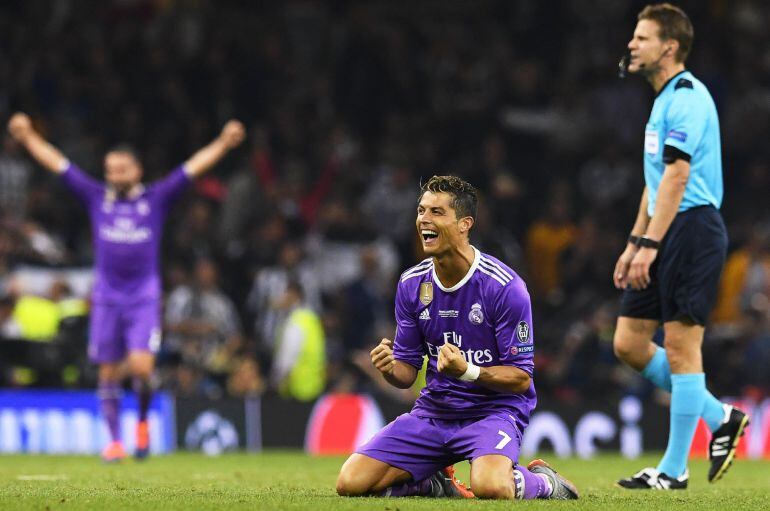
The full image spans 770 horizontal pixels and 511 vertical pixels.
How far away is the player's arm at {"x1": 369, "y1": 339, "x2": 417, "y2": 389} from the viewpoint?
671 centimetres

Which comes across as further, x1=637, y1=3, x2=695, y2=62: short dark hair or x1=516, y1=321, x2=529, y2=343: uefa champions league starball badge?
x1=637, y1=3, x2=695, y2=62: short dark hair

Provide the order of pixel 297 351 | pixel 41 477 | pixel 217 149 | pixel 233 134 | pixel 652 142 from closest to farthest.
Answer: pixel 652 142, pixel 41 477, pixel 233 134, pixel 217 149, pixel 297 351

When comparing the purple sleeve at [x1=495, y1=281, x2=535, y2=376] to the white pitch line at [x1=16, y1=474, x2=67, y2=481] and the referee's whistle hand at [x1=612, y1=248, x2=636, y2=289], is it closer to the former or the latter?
the referee's whistle hand at [x1=612, y1=248, x2=636, y2=289]

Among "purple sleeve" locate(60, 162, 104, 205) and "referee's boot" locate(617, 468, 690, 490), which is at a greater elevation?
"purple sleeve" locate(60, 162, 104, 205)

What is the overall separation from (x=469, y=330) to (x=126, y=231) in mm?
4892

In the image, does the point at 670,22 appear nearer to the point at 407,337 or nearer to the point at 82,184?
the point at 407,337

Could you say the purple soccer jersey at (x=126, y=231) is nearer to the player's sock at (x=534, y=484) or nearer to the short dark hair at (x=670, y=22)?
the short dark hair at (x=670, y=22)

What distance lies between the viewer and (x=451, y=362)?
6.54 m

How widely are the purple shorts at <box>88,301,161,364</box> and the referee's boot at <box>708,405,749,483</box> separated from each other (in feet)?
16.2

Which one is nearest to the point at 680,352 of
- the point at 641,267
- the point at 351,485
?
the point at 641,267

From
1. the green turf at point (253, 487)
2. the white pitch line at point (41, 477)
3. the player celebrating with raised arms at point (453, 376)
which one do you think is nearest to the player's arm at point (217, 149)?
the green turf at point (253, 487)

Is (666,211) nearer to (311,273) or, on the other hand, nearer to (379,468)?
(379,468)

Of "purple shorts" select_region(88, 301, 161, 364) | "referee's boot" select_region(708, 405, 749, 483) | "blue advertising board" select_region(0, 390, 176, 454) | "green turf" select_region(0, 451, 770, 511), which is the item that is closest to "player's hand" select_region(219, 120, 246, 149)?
"purple shorts" select_region(88, 301, 161, 364)

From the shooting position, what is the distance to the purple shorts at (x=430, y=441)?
6.92 meters
